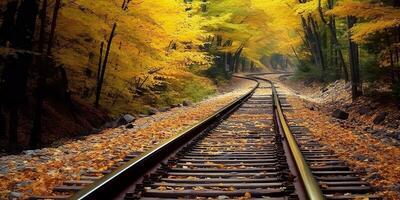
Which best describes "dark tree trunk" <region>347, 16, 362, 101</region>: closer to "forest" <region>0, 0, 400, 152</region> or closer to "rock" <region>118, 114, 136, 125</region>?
"forest" <region>0, 0, 400, 152</region>

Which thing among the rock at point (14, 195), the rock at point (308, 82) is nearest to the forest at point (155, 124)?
the rock at point (14, 195)

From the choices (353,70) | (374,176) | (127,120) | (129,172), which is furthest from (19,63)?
(353,70)

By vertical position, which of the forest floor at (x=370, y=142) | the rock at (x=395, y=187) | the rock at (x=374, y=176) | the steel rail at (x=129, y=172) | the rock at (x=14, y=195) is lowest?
the forest floor at (x=370, y=142)

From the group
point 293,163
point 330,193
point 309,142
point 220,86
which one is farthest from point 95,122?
point 220,86

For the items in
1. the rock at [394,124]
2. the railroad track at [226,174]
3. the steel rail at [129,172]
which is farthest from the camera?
the rock at [394,124]

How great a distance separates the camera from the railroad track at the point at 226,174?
179 inches

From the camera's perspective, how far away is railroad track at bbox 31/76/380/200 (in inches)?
179

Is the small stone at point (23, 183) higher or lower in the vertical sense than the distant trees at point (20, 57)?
lower

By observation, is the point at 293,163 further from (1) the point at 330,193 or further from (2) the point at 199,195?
(2) the point at 199,195

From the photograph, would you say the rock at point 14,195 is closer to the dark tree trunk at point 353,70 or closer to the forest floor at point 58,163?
the forest floor at point 58,163

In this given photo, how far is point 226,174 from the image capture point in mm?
5660

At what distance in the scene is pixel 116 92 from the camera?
19.2m

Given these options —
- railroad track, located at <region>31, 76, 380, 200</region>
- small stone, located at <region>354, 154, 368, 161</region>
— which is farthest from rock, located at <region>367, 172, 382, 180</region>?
small stone, located at <region>354, 154, 368, 161</region>

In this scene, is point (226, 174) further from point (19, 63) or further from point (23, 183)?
point (19, 63)
